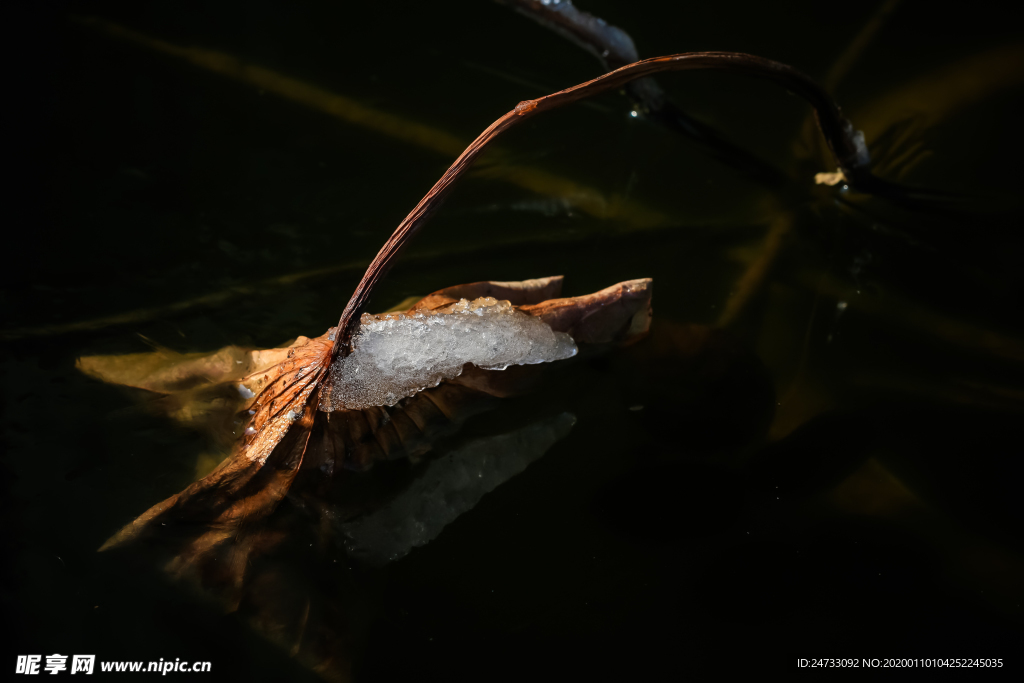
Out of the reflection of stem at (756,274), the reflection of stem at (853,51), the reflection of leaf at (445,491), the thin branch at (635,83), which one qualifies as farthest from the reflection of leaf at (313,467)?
the reflection of stem at (853,51)

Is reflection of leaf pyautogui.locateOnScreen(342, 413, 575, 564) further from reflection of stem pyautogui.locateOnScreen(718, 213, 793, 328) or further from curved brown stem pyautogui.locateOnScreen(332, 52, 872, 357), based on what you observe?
reflection of stem pyautogui.locateOnScreen(718, 213, 793, 328)

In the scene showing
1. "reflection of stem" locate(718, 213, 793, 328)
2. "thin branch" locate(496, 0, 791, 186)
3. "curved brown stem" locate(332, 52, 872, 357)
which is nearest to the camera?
"curved brown stem" locate(332, 52, 872, 357)

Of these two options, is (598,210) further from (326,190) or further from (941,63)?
(941,63)

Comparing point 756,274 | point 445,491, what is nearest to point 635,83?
point 756,274

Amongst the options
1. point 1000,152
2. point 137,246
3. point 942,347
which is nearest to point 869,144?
point 1000,152

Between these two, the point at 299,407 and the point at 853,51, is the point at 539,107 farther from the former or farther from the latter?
the point at 853,51

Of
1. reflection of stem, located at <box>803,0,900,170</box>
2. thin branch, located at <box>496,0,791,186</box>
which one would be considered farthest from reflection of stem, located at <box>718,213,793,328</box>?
reflection of stem, located at <box>803,0,900,170</box>

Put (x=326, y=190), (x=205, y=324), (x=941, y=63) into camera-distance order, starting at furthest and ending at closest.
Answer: (x=941, y=63), (x=326, y=190), (x=205, y=324)

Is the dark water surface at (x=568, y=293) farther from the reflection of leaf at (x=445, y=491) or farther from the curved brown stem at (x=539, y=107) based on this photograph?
the curved brown stem at (x=539, y=107)
